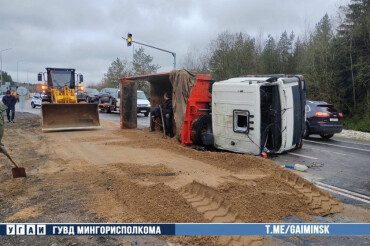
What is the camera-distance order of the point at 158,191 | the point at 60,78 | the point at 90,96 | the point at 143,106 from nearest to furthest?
the point at 158,191 → the point at 60,78 → the point at 143,106 → the point at 90,96

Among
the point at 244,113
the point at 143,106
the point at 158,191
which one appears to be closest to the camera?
the point at 158,191

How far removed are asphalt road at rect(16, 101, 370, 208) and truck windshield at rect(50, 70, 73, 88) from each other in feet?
41.6

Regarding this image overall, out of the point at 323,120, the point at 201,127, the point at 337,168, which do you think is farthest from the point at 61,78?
the point at 337,168

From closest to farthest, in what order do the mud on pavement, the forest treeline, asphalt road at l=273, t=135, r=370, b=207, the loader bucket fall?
the mud on pavement
asphalt road at l=273, t=135, r=370, b=207
the loader bucket
the forest treeline

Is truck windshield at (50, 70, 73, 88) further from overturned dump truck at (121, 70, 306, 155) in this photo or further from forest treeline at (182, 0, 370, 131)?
forest treeline at (182, 0, 370, 131)

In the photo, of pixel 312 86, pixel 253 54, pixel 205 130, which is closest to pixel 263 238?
pixel 205 130

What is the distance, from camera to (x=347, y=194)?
5609mm

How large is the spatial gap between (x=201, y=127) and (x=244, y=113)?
1783 mm

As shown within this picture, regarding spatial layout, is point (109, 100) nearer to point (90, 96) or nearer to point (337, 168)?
point (90, 96)

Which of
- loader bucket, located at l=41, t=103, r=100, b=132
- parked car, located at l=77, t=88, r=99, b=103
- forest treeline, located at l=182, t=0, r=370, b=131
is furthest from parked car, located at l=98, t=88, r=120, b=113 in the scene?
forest treeline, located at l=182, t=0, r=370, b=131

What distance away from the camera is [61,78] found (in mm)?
16875

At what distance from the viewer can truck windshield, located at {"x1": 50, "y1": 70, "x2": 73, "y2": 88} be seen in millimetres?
16734

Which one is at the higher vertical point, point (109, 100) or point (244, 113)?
point (109, 100)

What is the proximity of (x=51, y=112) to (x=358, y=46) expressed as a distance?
69.8 ft
